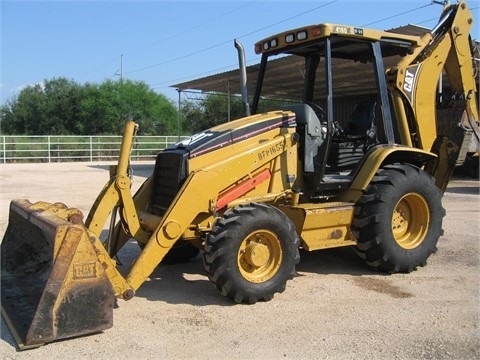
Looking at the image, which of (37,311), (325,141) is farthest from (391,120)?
(37,311)

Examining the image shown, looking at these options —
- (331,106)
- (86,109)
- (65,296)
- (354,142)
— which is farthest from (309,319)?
(86,109)

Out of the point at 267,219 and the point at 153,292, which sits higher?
the point at 267,219

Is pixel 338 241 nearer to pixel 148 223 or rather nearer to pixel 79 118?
pixel 148 223

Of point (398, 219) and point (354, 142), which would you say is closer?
point (398, 219)

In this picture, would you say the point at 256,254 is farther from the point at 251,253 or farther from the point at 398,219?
the point at 398,219

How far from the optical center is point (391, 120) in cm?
632

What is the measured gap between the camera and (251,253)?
4977 mm

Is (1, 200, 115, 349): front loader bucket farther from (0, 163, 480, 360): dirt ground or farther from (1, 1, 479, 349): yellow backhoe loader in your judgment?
(0, 163, 480, 360): dirt ground

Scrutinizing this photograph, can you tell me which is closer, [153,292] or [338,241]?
[153,292]

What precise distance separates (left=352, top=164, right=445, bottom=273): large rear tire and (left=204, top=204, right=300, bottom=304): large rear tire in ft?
3.47

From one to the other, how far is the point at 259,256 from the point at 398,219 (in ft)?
7.10

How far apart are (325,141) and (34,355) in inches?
141

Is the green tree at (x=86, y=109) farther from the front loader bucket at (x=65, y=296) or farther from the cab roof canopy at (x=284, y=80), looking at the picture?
the front loader bucket at (x=65, y=296)

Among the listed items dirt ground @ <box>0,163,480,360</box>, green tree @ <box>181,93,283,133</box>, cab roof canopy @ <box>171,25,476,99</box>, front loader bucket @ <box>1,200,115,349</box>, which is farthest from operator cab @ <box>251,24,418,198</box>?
green tree @ <box>181,93,283,133</box>
